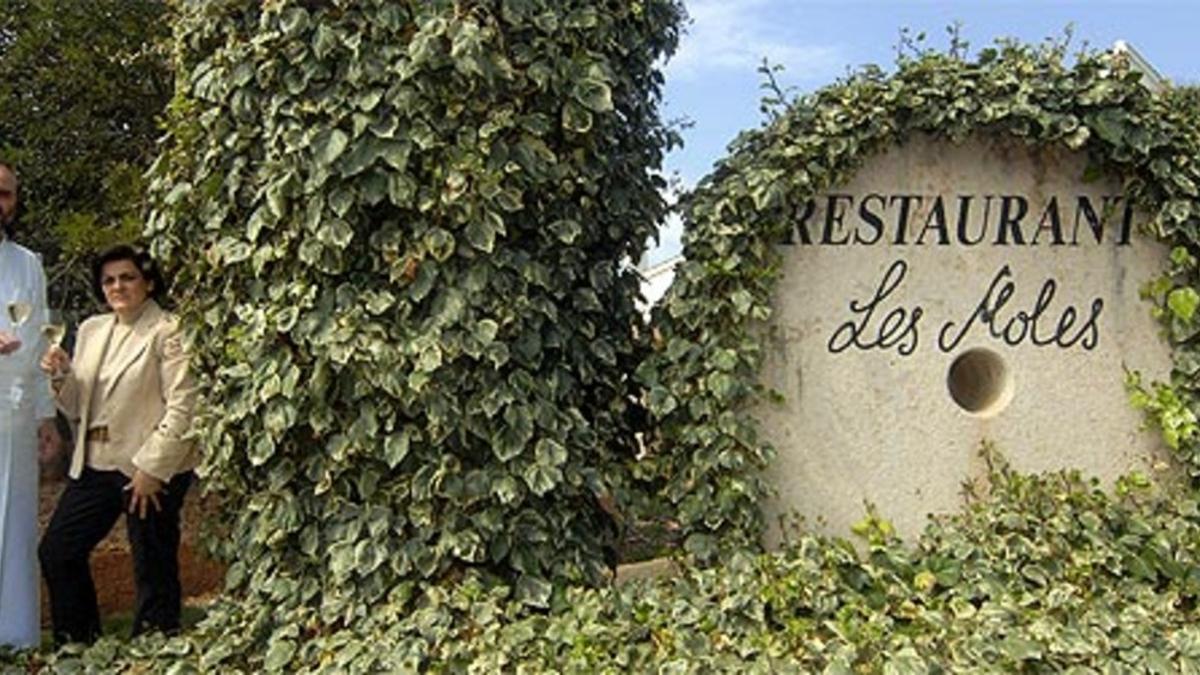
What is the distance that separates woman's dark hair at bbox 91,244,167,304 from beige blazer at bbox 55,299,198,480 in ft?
0.32

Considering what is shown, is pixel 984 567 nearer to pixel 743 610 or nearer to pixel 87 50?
pixel 743 610

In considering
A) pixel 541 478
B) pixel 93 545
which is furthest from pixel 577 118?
pixel 93 545

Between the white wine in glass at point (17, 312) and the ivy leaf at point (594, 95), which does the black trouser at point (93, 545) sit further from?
the ivy leaf at point (594, 95)

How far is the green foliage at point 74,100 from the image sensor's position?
5.88m

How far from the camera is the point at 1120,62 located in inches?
167

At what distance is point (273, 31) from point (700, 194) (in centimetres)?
148

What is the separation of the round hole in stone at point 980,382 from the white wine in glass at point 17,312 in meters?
3.30

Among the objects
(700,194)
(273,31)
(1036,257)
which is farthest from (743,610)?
(273,31)

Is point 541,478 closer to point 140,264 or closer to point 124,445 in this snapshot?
point 124,445

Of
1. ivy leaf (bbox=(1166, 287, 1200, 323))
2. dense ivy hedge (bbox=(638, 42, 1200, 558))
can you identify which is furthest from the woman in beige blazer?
ivy leaf (bbox=(1166, 287, 1200, 323))

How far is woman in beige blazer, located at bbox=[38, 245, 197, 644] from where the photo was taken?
4039mm

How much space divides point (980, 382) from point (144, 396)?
300cm

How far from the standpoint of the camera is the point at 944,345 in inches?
166

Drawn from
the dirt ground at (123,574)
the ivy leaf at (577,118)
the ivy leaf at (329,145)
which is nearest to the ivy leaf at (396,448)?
the ivy leaf at (329,145)
